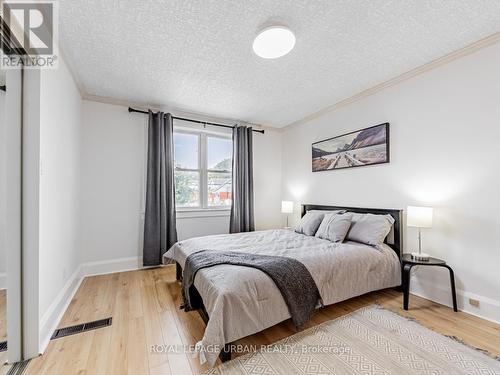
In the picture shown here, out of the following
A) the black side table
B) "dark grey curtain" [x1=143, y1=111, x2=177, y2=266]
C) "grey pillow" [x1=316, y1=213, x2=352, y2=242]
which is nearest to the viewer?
the black side table

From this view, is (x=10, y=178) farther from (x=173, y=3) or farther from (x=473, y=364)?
(x=473, y=364)

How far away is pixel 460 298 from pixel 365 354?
1.41 m

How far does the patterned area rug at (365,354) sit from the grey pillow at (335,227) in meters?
1.03

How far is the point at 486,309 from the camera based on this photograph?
6.84 feet

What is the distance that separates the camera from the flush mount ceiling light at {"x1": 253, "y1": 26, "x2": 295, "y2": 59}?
1.94 metres

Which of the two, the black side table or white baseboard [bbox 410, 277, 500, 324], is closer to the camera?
white baseboard [bbox 410, 277, 500, 324]

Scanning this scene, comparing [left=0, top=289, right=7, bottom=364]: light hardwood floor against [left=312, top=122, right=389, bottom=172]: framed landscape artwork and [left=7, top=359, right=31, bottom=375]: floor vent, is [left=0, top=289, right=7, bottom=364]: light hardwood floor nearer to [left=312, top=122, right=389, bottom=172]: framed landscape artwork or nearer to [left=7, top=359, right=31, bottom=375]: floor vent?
[left=7, top=359, right=31, bottom=375]: floor vent

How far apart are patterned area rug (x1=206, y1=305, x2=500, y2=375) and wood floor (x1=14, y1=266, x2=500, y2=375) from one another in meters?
0.15

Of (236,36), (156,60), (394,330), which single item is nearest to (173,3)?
(236,36)

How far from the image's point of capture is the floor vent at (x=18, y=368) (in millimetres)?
1473

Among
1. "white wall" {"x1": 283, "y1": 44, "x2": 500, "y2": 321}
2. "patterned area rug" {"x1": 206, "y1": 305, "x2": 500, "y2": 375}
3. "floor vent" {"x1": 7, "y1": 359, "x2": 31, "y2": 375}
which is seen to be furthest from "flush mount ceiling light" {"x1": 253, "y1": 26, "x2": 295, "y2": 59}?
"floor vent" {"x1": 7, "y1": 359, "x2": 31, "y2": 375}

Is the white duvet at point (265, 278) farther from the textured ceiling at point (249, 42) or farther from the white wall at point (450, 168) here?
the textured ceiling at point (249, 42)

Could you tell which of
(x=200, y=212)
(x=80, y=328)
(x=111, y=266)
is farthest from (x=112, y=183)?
(x=80, y=328)

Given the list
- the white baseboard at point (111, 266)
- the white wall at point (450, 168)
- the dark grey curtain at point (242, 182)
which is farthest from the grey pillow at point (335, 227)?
the white baseboard at point (111, 266)
